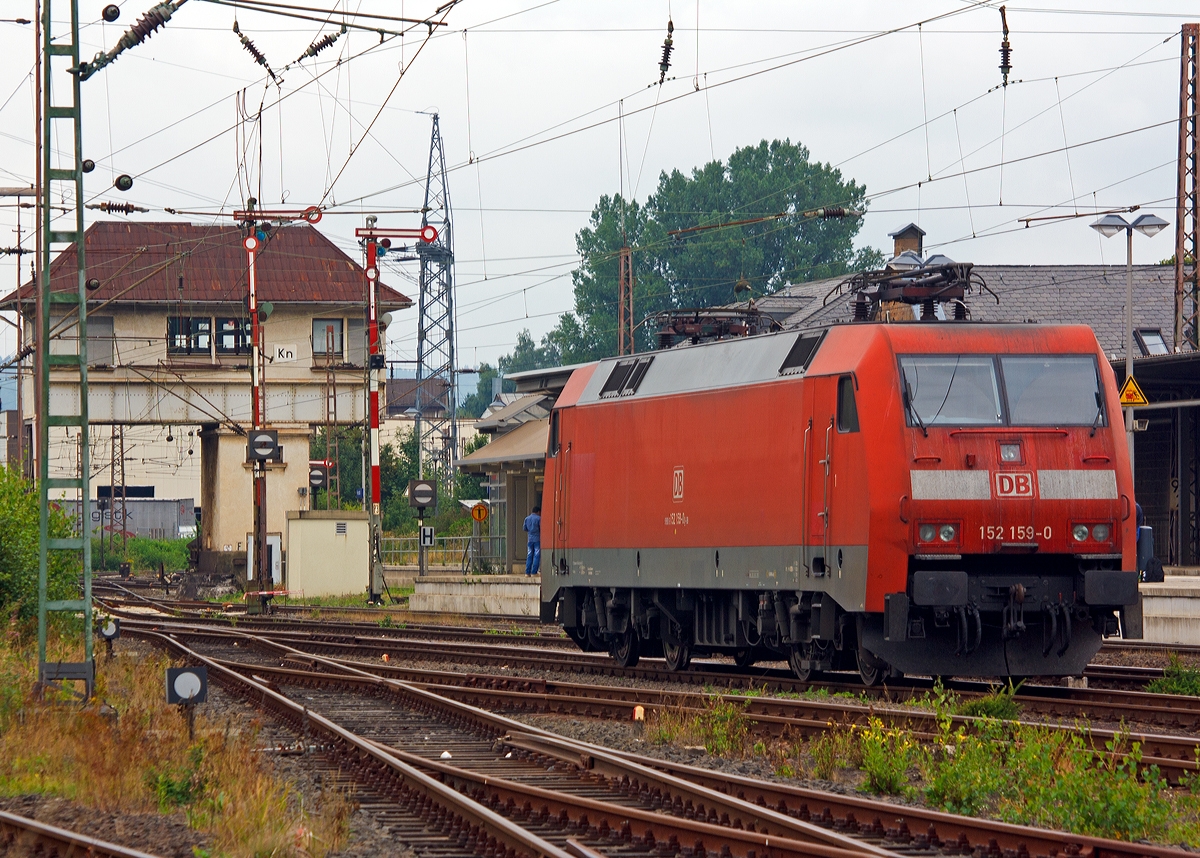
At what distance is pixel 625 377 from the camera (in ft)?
64.0

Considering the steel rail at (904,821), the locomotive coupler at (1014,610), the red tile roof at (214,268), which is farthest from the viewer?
the red tile roof at (214,268)

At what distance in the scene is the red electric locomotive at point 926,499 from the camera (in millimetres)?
14133

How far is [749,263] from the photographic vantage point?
88750 mm

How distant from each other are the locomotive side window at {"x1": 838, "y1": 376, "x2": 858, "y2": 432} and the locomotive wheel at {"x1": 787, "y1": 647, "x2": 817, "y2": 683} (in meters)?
2.83

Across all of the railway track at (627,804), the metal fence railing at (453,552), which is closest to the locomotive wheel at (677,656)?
the railway track at (627,804)

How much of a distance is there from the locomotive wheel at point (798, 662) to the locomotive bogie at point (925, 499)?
33 mm

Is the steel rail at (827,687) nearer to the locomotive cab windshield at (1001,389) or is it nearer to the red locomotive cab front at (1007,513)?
the red locomotive cab front at (1007,513)

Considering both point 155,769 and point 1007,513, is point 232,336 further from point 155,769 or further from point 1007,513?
point 155,769

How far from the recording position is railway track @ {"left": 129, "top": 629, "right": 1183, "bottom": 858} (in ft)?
26.6

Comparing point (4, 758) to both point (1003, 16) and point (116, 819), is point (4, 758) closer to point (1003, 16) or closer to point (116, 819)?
point (116, 819)

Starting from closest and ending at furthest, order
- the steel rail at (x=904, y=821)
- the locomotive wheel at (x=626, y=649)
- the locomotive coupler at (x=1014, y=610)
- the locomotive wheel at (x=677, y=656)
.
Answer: the steel rail at (x=904, y=821)
the locomotive coupler at (x=1014, y=610)
the locomotive wheel at (x=677, y=656)
the locomotive wheel at (x=626, y=649)

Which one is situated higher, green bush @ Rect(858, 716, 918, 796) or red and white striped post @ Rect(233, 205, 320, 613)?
red and white striped post @ Rect(233, 205, 320, 613)

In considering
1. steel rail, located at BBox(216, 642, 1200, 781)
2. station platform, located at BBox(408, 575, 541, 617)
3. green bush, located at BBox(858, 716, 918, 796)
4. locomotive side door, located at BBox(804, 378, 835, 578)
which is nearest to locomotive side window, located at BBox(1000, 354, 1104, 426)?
locomotive side door, located at BBox(804, 378, 835, 578)

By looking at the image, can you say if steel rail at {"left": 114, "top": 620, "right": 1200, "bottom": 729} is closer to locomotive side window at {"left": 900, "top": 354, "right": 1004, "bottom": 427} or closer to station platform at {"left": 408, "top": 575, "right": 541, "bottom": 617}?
locomotive side window at {"left": 900, "top": 354, "right": 1004, "bottom": 427}
